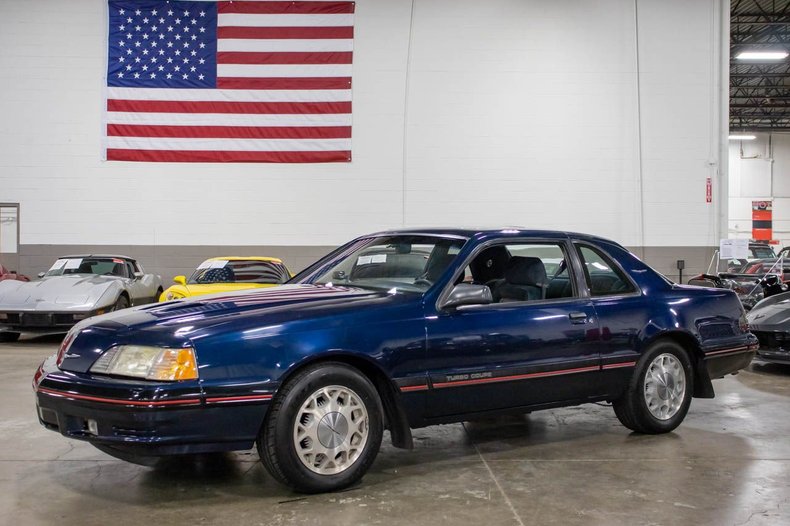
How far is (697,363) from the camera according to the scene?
5.11 metres

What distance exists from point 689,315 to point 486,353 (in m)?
1.79

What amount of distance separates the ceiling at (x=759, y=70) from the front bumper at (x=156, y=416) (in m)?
21.1

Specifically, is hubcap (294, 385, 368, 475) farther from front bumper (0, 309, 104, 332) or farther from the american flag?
the american flag

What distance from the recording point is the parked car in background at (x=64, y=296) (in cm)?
958

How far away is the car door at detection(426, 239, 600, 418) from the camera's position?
3.93 metres

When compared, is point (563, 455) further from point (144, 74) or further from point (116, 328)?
point (144, 74)

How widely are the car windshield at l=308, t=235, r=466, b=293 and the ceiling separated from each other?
1939 cm

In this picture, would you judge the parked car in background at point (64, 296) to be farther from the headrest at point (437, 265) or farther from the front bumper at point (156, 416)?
the headrest at point (437, 265)

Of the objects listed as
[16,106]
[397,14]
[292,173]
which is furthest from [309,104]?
[16,106]

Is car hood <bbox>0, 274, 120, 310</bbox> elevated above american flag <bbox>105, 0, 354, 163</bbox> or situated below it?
below

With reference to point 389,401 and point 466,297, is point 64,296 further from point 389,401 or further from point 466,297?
point 466,297

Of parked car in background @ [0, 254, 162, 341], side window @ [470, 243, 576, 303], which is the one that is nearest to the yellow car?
parked car in background @ [0, 254, 162, 341]

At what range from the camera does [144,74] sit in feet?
49.1

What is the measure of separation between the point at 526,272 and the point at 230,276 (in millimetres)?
5736
